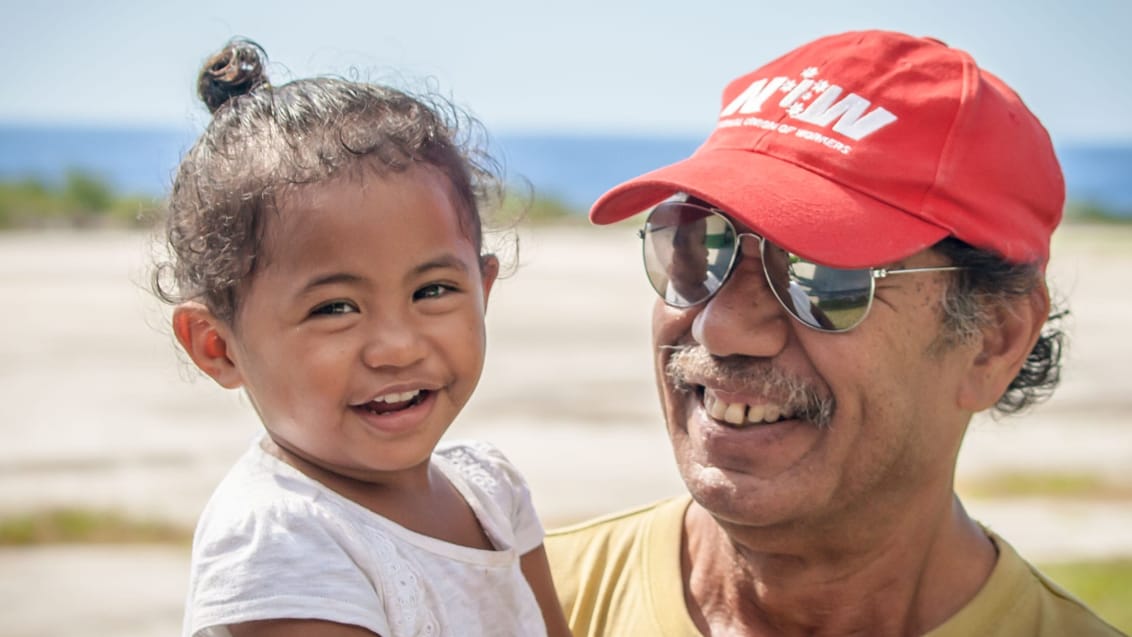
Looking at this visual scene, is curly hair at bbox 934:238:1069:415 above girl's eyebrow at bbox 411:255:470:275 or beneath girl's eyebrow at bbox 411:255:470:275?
beneath

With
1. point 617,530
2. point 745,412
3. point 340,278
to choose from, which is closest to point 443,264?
point 340,278

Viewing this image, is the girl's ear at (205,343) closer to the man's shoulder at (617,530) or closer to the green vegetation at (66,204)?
the man's shoulder at (617,530)

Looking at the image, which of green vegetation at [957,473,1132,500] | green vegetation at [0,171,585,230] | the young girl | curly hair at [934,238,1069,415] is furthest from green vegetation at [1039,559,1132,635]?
green vegetation at [0,171,585,230]

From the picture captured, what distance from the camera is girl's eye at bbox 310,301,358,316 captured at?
6.95 ft

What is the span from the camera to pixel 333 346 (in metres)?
2.10

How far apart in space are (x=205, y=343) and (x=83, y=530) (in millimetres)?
5562

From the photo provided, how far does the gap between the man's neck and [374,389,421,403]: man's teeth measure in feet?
2.71

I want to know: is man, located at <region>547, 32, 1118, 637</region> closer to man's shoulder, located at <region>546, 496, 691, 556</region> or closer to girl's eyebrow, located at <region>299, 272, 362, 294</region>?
man's shoulder, located at <region>546, 496, 691, 556</region>

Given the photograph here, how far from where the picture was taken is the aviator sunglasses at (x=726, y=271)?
249 cm

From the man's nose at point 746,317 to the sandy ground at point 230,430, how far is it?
1117 mm

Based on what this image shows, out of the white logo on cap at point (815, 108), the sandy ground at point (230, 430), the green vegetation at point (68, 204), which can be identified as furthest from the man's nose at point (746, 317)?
the green vegetation at point (68, 204)

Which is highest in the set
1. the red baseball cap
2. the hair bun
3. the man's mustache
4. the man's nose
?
the hair bun

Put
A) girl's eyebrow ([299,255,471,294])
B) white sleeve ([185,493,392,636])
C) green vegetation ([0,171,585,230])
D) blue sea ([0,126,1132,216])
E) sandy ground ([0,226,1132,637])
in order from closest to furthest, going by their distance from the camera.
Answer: white sleeve ([185,493,392,636]) < girl's eyebrow ([299,255,471,294]) < sandy ground ([0,226,1132,637]) < green vegetation ([0,171,585,230]) < blue sea ([0,126,1132,216])

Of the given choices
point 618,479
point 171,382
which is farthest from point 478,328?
point 171,382
